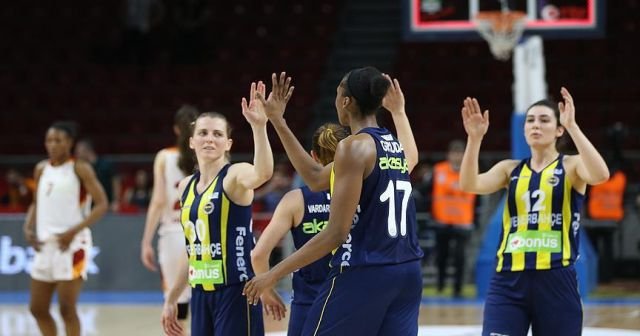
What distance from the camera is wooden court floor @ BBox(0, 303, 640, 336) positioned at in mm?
10055

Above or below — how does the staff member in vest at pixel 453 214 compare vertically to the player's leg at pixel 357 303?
below

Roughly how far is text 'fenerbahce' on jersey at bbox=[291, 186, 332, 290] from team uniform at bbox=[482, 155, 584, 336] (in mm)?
916

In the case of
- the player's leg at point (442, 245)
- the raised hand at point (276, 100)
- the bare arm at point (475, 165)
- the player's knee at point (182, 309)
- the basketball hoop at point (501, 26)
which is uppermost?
the basketball hoop at point (501, 26)

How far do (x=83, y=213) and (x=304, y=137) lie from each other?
1034 cm

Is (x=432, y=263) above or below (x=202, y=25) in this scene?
below

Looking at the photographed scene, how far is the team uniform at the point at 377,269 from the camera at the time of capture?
14.9 feet

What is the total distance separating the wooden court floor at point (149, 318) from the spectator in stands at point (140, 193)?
3023mm

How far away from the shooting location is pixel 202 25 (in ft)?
68.2

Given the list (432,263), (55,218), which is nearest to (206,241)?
(55,218)

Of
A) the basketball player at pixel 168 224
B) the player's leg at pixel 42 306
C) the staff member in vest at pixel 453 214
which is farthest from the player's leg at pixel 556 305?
the staff member in vest at pixel 453 214

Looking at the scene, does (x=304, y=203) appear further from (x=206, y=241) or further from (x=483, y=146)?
(x=483, y=146)

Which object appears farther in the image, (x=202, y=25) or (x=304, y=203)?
(x=202, y=25)

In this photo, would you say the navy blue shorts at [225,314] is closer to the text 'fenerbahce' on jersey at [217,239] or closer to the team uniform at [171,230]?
the text 'fenerbahce' on jersey at [217,239]

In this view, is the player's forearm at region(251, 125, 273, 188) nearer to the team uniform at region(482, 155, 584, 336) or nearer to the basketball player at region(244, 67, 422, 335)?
the basketball player at region(244, 67, 422, 335)
